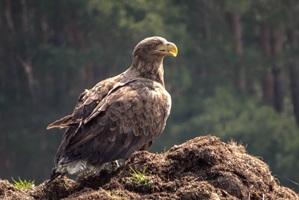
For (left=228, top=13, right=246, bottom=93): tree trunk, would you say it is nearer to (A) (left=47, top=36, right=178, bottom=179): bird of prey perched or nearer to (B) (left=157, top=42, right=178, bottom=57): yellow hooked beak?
(B) (left=157, top=42, right=178, bottom=57): yellow hooked beak

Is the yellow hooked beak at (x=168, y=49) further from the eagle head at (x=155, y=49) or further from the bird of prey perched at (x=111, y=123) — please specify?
the bird of prey perched at (x=111, y=123)

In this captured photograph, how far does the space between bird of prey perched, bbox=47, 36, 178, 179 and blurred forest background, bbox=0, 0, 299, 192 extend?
15.1m

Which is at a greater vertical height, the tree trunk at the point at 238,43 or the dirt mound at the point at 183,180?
the tree trunk at the point at 238,43

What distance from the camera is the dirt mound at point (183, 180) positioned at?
823 centimetres

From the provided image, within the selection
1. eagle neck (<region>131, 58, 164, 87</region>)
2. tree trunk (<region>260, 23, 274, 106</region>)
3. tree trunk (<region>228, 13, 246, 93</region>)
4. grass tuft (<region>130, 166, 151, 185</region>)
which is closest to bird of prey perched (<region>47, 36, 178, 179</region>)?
eagle neck (<region>131, 58, 164, 87</region>)

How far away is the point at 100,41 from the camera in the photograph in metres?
28.2

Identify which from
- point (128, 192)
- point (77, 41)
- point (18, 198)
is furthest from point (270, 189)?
point (77, 41)

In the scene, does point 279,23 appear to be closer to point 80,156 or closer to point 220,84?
point 220,84

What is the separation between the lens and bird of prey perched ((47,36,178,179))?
30.3 ft

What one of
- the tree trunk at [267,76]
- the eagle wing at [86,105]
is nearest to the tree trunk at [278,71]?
the tree trunk at [267,76]

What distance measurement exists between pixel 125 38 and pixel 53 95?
3.28m

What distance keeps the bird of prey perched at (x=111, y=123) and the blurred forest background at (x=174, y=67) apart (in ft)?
49.5

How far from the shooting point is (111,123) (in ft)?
31.4

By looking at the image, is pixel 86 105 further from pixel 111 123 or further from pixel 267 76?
pixel 267 76
